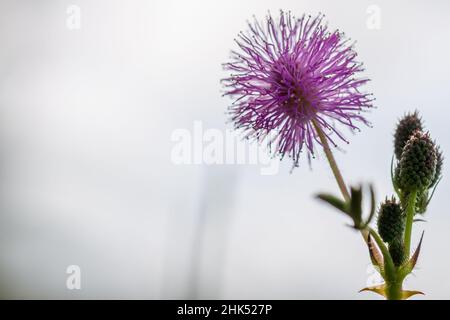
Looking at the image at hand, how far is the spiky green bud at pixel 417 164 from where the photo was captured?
2.09 meters

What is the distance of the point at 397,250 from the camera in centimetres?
191

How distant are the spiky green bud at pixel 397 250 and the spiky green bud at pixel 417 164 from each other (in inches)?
10.2

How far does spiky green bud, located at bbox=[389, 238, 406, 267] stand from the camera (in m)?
1.87

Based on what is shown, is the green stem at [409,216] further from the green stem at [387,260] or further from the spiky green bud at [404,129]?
the spiky green bud at [404,129]

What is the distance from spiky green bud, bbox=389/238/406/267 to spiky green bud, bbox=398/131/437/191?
0.26m

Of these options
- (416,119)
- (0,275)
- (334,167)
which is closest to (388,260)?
(334,167)

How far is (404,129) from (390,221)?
1.94ft

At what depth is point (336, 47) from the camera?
241 cm

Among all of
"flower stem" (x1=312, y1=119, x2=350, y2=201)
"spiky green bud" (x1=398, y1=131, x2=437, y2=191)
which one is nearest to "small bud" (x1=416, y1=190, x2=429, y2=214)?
"spiky green bud" (x1=398, y1=131, x2=437, y2=191)

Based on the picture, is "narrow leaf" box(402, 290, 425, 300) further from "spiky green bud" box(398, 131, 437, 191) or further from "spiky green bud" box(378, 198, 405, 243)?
"spiky green bud" box(398, 131, 437, 191)

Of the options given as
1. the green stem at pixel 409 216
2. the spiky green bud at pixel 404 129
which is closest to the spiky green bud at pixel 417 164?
the green stem at pixel 409 216

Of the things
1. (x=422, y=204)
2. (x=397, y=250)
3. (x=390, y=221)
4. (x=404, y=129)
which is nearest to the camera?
(x=397, y=250)

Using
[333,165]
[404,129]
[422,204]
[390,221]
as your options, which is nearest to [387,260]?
[390,221]

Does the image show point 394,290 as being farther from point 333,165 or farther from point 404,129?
point 404,129
